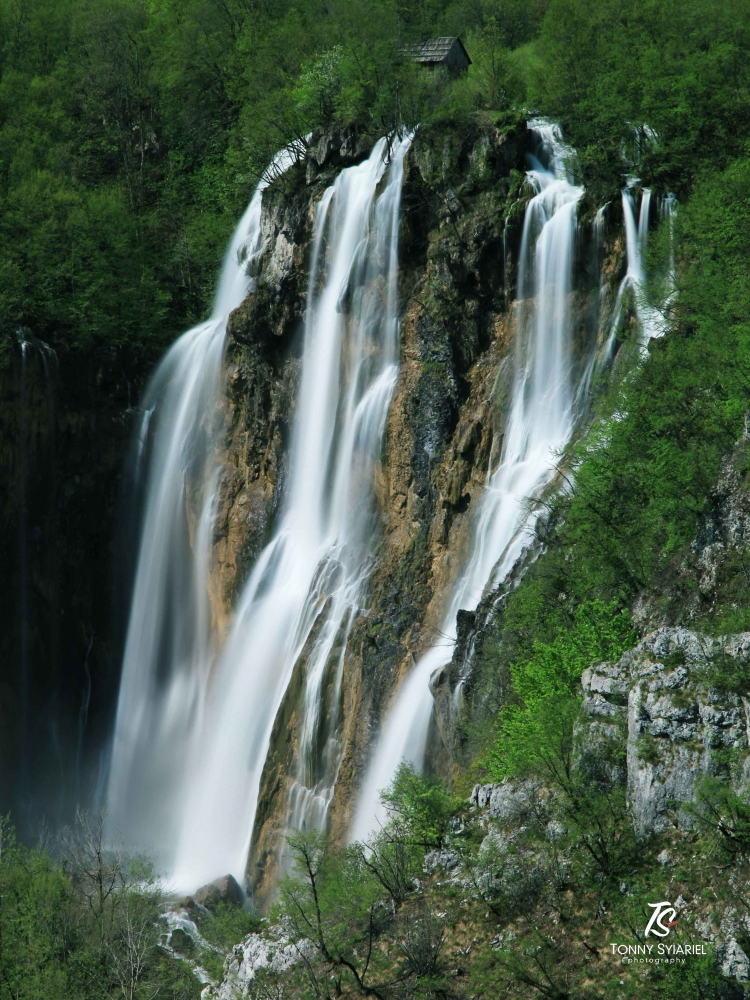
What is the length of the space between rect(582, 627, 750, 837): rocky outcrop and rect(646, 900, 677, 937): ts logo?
A: 1151 millimetres

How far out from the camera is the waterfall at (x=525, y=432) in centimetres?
2336

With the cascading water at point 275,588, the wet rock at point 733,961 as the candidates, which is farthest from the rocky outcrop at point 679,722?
the cascading water at point 275,588

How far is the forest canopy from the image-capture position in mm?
30141

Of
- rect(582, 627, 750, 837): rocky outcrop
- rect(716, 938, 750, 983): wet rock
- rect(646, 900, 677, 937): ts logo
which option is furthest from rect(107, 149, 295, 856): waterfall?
rect(716, 938, 750, 983): wet rock

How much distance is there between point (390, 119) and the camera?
34.1 meters

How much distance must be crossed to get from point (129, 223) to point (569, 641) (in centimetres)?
2976

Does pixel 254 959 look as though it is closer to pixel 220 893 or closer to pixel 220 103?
pixel 220 893

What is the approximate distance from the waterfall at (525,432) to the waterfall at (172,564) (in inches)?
410

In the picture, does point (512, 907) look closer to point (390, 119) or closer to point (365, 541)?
point (365, 541)

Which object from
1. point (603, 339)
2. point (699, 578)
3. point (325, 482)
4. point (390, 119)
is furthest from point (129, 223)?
point (699, 578)

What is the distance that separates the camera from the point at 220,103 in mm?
46156

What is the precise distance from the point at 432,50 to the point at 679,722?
32484 millimetres

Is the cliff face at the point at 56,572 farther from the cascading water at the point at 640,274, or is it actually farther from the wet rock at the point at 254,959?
the wet rock at the point at 254,959

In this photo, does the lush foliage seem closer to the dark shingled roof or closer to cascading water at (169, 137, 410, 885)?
cascading water at (169, 137, 410, 885)
